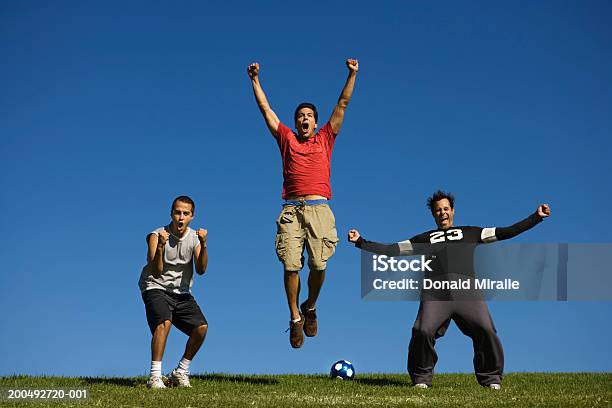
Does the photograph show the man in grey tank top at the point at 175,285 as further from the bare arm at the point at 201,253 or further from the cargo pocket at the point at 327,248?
the cargo pocket at the point at 327,248

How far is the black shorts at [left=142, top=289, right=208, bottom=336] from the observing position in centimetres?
1009

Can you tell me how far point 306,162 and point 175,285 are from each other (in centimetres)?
260

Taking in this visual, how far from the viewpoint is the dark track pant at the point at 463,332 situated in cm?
1039

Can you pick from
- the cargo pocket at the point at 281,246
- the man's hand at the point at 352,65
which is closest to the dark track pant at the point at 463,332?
the cargo pocket at the point at 281,246

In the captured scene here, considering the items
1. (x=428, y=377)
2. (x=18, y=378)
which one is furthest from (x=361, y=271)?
(x=18, y=378)

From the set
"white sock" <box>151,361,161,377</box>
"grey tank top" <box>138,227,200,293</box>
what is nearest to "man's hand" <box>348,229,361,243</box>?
"grey tank top" <box>138,227,200,293</box>

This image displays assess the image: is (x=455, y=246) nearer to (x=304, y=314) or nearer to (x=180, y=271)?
(x=304, y=314)

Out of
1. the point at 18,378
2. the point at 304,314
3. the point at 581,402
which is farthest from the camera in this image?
the point at 18,378

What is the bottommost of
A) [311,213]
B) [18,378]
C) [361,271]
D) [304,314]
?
[18,378]

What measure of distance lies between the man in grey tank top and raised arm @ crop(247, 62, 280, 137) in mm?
Result: 1760

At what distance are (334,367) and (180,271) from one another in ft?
11.4

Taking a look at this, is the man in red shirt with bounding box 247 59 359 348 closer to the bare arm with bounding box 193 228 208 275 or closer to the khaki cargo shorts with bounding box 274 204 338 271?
the khaki cargo shorts with bounding box 274 204 338 271

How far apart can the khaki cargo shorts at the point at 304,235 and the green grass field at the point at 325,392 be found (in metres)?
1.83

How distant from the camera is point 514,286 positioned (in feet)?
38.1
